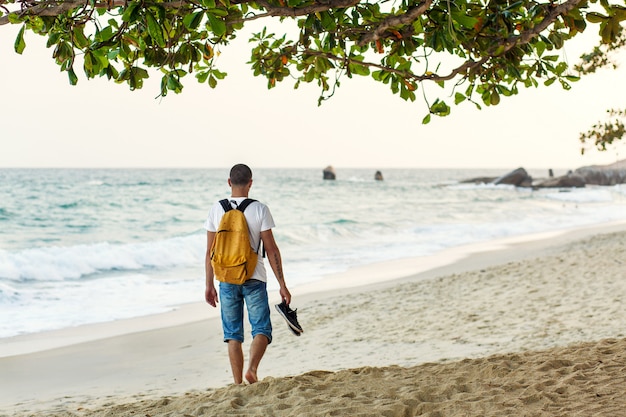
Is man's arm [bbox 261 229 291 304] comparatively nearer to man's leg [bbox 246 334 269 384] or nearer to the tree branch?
man's leg [bbox 246 334 269 384]

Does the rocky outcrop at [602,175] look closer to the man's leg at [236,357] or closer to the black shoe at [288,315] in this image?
the black shoe at [288,315]

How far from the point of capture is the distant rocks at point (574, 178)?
2188 inches

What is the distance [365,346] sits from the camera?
291 inches

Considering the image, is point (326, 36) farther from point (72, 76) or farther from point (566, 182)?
point (566, 182)

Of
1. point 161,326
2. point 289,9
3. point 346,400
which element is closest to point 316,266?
point 161,326

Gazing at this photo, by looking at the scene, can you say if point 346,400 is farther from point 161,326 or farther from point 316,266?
point 316,266

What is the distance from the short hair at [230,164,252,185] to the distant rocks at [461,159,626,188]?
53523 mm

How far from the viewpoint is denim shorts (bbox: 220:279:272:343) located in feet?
15.7

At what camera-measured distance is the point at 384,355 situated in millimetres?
6914

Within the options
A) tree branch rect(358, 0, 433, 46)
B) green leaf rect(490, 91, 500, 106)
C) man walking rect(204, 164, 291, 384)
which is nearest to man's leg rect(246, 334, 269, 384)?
man walking rect(204, 164, 291, 384)

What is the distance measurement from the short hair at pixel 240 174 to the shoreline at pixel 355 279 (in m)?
4.52

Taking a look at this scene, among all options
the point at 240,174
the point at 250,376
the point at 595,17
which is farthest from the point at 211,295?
the point at 595,17

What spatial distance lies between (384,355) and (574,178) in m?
52.9

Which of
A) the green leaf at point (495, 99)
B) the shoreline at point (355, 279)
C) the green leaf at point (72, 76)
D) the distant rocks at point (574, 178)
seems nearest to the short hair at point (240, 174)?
the green leaf at point (72, 76)
